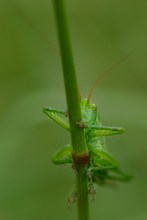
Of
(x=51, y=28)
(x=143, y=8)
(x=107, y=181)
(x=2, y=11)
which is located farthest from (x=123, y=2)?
(x=107, y=181)

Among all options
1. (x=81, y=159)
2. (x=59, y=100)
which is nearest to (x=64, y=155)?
(x=81, y=159)

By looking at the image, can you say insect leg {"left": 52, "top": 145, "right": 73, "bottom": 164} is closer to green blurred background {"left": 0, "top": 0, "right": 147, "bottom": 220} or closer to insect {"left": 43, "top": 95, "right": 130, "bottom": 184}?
insect {"left": 43, "top": 95, "right": 130, "bottom": 184}

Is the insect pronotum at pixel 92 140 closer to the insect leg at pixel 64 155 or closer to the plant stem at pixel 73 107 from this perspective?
the insect leg at pixel 64 155

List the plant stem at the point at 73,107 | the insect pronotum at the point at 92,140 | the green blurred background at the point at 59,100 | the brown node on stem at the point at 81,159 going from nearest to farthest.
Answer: the plant stem at the point at 73,107
the brown node on stem at the point at 81,159
the insect pronotum at the point at 92,140
the green blurred background at the point at 59,100

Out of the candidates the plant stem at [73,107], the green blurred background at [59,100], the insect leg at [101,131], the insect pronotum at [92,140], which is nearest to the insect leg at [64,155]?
the insect pronotum at [92,140]

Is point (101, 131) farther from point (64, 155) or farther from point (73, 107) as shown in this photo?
point (73, 107)

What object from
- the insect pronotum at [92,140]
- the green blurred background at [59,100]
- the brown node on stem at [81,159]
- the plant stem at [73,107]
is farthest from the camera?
the green blurred background at [59,100]
